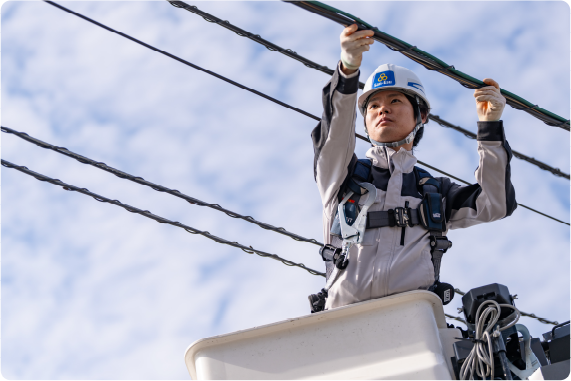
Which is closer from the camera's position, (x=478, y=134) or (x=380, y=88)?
(x=478, y=134)

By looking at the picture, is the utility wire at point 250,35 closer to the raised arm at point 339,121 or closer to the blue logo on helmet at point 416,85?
the blue logo on helmet at point 416,85

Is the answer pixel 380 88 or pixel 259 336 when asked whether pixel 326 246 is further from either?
pixel 380 88

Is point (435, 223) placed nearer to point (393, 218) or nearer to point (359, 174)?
point (393, 218)

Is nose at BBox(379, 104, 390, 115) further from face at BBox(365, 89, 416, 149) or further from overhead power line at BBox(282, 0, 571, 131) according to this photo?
overhead power line at BBox(282, 0, 571, 131)

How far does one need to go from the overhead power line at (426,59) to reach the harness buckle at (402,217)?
30.7 inches

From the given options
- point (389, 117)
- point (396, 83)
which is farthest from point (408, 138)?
point (396, 83)

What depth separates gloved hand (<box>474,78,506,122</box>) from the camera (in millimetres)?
3725

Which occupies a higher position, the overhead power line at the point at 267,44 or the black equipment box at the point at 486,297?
the overhead power line at the point at 267,44

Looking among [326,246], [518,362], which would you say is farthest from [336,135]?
[518,362]

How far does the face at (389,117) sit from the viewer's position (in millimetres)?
4098

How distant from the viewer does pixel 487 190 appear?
380 cm

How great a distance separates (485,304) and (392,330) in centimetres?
50

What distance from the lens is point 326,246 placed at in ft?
12.1

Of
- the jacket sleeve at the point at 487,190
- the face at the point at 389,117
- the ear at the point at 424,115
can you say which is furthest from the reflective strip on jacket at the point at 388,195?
the ear at the point at 424,115
